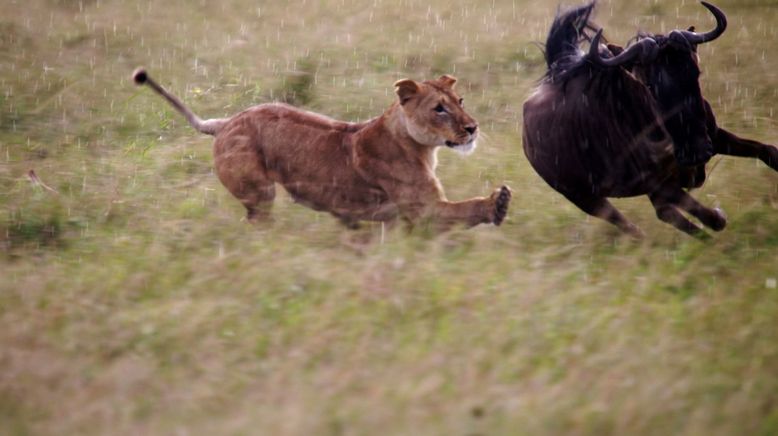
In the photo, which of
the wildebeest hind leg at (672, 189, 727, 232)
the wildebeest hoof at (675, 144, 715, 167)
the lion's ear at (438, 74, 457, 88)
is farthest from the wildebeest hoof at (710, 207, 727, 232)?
the lion's ear at (438, 74, 457, 88)

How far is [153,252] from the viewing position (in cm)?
572

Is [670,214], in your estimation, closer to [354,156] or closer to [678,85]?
[678,85]

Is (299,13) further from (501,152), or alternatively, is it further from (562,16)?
(562,16)

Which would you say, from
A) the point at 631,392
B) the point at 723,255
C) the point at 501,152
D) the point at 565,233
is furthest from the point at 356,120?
the point at 631,392

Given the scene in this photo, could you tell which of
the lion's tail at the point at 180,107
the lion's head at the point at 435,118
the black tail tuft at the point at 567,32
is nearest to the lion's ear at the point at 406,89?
the lion's head at the point at 435,118

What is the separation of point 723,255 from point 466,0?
25.6 ft

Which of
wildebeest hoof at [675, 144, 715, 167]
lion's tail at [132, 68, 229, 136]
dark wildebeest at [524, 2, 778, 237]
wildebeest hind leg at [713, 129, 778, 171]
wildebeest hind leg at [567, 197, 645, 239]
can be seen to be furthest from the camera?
lion's tail at [132, 68, 229, 136]

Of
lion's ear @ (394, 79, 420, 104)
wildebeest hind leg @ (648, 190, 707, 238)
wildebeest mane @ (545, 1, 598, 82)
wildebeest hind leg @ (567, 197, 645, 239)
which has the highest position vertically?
wildebeest mane @ (545, 1, 598, 82)

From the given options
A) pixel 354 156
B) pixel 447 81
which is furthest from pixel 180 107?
pixel 447 81

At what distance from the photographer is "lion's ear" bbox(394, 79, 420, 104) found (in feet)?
20.1

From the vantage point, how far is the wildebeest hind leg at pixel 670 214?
5930 millimetres

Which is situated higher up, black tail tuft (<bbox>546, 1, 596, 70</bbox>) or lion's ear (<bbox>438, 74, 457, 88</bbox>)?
black tail tuft (<bbox>546, 1, 596, 70</bbox>)

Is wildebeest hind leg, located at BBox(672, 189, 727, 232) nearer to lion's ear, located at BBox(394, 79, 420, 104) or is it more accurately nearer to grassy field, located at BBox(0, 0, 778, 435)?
grassy field, located at BBox(0, 0, 778, 435)

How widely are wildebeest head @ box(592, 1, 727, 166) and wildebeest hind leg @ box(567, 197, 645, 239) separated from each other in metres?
0.51
